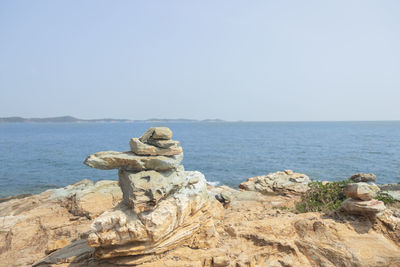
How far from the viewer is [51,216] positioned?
44.5 ft

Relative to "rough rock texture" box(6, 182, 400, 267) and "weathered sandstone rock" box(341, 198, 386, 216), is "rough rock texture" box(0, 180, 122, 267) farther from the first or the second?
"weathered sandstone rock" box(341, 198, 386, 216)

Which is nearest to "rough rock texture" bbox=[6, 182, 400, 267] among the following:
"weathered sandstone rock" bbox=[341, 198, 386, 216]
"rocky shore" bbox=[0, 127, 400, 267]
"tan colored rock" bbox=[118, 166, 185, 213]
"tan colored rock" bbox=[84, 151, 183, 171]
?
"rocky shore" bbox=[0, 127, 400, 267]

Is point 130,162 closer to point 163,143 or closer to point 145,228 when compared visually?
point 163,143

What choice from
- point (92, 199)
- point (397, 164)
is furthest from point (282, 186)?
point (397, 164)

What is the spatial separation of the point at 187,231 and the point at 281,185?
13.6 metres

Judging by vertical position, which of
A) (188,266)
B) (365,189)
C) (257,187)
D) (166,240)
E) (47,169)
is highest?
(365,189)

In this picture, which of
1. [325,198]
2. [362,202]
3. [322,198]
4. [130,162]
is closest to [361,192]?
[362,202]

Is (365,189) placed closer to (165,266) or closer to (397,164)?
(165,266)

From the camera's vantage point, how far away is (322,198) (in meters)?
12.5

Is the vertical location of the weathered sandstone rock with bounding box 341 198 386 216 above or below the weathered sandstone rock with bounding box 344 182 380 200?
below

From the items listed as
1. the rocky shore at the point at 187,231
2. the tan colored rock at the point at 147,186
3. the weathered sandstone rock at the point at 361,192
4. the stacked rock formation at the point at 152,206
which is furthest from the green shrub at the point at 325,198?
the tan colored rock at the point at 147,186

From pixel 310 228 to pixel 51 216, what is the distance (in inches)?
524

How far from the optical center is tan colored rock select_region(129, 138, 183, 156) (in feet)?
28.0

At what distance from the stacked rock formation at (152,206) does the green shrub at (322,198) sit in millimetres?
5688
